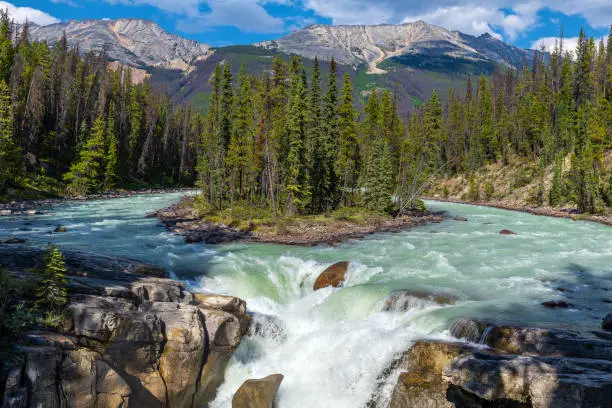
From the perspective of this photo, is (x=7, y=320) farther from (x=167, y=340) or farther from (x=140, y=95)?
(x=140, y=95)

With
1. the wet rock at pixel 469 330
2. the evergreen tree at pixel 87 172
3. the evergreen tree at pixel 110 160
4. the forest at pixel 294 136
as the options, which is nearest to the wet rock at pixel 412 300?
the wet rock at pixel 469 330

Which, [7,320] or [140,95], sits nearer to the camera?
[7,320]

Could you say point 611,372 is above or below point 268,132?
below

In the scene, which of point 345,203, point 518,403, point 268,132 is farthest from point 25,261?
point 345,203

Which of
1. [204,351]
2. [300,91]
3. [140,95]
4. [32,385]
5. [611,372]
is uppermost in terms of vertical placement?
[140,95]

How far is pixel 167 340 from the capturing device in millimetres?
12203

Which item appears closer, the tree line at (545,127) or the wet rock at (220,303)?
the wet rock at (220,303)

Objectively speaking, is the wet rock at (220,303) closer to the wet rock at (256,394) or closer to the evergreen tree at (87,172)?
the wet rock at (256,394)

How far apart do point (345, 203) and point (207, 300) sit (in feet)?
133

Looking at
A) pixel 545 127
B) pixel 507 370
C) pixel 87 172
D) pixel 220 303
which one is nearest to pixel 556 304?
pixel 507 370

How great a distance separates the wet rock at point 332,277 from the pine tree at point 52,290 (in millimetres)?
11742

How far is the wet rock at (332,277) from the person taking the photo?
790 inches

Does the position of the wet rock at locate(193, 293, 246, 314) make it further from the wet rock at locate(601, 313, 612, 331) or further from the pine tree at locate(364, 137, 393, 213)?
the pine tree at locate(364, 137, 393, 213)

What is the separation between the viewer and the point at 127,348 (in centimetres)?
1141
